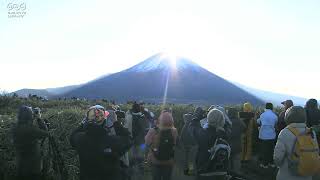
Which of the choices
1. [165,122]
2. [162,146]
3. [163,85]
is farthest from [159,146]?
[163,85]

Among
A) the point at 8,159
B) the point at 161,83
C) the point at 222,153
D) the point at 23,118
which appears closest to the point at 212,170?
the point at 222,153

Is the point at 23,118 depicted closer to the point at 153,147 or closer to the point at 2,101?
the point at 153,147

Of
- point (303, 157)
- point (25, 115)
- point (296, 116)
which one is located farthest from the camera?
point (25, 115)

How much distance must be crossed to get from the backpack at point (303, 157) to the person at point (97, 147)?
7.27 feet

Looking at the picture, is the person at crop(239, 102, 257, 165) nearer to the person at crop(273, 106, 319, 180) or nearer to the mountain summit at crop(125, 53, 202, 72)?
the person at crop(273, 106, 319, 180)

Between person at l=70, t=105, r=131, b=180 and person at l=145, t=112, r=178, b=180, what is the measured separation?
90.4 inches

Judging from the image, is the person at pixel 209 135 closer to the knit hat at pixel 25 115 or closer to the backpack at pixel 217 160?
the backpack at pixel 217 160

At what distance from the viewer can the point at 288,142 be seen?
672 centimetres

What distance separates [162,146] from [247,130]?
21.1ft

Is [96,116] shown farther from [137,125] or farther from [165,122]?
[137,125]

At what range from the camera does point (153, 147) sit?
8.73m

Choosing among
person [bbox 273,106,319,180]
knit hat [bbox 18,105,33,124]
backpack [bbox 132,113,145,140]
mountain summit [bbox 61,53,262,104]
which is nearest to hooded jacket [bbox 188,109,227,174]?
person [bbox 273,106,319,180]

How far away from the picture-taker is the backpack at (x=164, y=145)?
28.0 feet

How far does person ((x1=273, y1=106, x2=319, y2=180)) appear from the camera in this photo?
6719 millimetres
